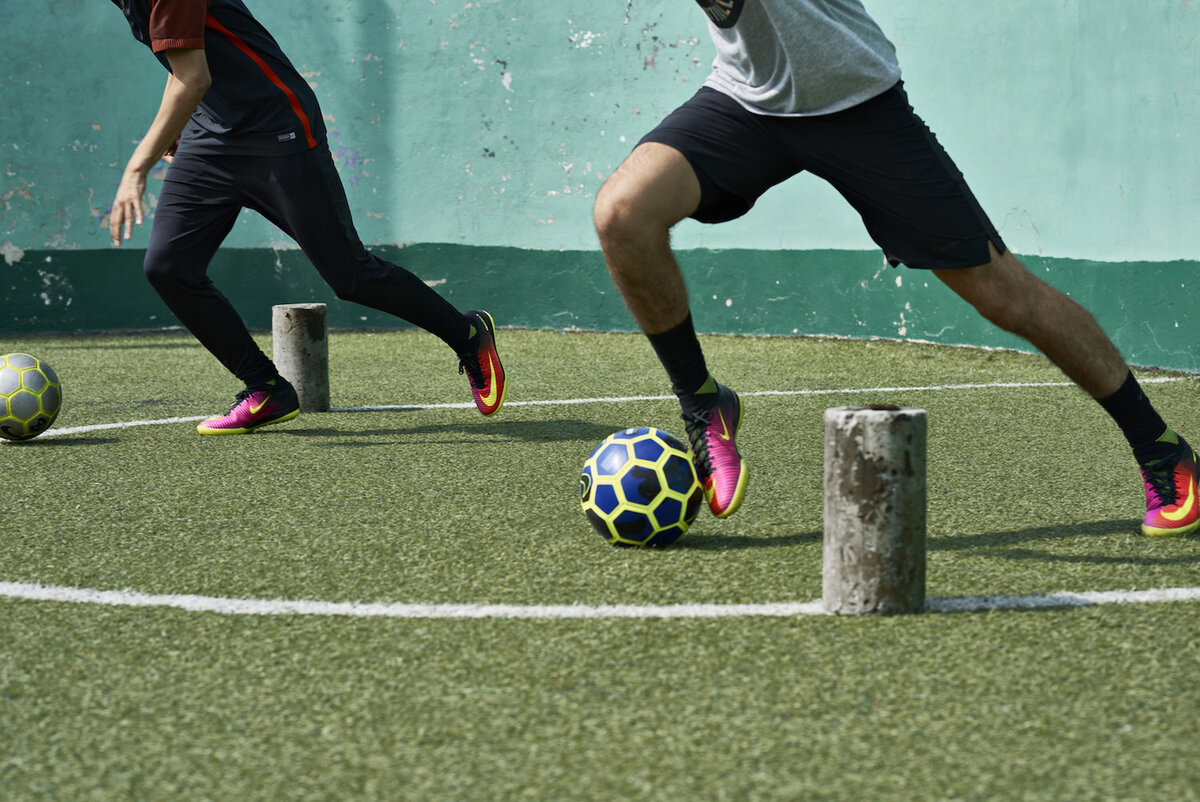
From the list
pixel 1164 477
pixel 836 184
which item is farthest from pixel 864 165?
pixel 1164 477

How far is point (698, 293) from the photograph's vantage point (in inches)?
355

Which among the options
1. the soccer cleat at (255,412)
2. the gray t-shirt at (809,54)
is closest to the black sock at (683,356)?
the gray t-shirt at (809,54)

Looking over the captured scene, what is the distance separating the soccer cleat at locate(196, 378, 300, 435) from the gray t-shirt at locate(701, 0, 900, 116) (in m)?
2.48

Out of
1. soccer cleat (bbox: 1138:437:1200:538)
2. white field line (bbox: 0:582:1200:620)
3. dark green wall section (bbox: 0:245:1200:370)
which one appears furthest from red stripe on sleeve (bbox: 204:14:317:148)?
dark green wall section (bbox: 0:245:1200:370)

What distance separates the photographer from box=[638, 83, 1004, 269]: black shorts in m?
3.21

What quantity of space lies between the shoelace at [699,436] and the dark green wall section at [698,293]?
395cm

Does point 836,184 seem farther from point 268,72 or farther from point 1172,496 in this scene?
point 268,72

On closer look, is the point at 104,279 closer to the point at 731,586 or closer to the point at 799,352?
the point at 799,352

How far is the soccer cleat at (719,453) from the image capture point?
3371 mm

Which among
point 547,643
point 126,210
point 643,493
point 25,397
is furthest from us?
point 25,397

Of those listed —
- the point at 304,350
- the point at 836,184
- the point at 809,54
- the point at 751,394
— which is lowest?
the point at 751,394

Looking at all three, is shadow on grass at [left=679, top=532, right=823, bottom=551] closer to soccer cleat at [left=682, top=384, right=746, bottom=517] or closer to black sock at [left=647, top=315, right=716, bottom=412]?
soccer cleat at [left=682, top=384, right=746, bottom=517]

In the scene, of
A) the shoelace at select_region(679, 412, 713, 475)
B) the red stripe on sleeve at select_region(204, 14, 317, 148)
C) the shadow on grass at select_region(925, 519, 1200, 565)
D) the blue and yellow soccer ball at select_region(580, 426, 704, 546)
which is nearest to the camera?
the shadow on grass at select_region(925, 519, 1200, 565)

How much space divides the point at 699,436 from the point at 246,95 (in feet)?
7.35
